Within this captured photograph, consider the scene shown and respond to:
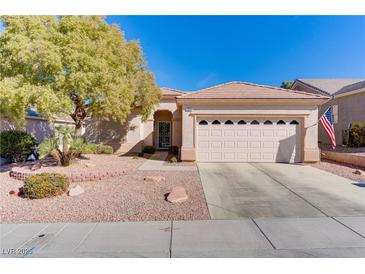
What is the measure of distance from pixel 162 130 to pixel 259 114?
31.0 ft

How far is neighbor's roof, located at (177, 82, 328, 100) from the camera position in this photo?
1209cm

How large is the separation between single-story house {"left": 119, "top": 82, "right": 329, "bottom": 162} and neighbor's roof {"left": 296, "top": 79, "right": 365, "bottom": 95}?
9.10 meters

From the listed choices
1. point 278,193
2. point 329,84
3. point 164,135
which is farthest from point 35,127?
point 329,84

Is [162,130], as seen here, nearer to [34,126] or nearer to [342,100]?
[34,126]

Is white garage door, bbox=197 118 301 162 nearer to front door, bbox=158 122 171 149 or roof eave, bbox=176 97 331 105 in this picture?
roof eave, bbox=176 97 331 105

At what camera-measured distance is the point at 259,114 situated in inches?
481

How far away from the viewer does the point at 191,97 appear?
12164 millimetres

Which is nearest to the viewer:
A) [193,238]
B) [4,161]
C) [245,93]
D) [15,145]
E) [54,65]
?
[193,238]

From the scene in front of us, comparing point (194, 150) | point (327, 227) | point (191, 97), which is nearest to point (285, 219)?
point (327, 227)

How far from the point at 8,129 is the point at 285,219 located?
14256 mm

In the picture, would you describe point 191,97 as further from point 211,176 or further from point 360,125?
point 360,125

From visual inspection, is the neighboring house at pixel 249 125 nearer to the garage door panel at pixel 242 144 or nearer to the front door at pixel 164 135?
the garage door panel at pixel 242 144

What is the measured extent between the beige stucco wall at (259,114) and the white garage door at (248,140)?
13.1 inches

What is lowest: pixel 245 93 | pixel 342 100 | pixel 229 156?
pixel 229 156
